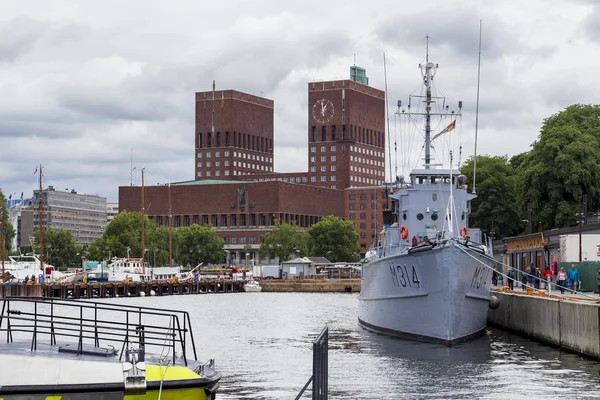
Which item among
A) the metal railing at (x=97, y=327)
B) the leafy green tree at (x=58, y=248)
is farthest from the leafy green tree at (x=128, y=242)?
the metal railing at (x=97, y=327)

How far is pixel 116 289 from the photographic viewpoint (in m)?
121

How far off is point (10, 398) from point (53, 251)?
169 metres

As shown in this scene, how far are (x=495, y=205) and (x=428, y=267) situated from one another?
67.8 meters

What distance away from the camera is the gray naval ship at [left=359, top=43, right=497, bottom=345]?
39219 mm

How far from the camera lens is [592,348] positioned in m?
33.3

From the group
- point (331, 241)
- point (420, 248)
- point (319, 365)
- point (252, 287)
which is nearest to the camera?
point (319, 365)

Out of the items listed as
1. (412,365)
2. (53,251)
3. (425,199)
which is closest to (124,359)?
(412,365)

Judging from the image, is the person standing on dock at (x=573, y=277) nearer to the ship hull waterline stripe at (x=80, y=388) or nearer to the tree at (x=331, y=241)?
the ship hull waterline stripe at (x=80, y=388)

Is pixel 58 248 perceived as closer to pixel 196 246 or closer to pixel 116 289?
pixel 196 246

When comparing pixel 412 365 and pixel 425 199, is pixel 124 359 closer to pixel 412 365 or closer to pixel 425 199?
pixel 412 365

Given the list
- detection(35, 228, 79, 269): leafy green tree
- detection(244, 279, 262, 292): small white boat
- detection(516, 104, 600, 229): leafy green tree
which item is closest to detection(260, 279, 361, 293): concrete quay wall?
detection(244, 279, 262, 292): small white boat

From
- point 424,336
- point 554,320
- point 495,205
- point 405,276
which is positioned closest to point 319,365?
point 554,320

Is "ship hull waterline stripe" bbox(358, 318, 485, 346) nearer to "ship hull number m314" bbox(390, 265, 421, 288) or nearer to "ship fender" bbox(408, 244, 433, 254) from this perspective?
"ship hull number m314" bbox(390, 265, 421, 288)

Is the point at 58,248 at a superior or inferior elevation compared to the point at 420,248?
superior
